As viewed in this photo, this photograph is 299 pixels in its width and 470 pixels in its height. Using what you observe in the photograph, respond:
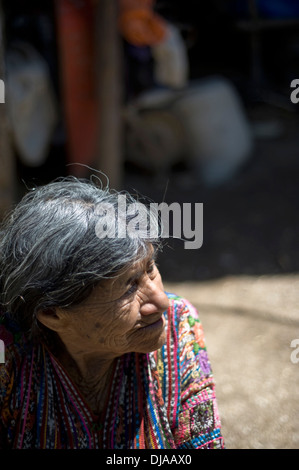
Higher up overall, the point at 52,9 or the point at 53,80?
the point at 52,9

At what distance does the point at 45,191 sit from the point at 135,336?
20.7 inches

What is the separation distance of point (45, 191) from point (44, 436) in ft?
2.60

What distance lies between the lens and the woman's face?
170 centimetres

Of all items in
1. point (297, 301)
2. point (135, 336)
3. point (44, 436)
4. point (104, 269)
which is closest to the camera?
point (104, 269)

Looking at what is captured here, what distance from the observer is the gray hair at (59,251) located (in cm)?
163

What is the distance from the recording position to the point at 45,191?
182 centimetres

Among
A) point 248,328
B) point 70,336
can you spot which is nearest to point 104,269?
point 70,336

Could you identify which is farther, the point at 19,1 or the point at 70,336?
the point at 19,1

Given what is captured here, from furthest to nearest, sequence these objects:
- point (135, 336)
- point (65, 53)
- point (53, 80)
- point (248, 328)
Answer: point (53, 80), point (65, 53), point (248, 328), point (135, 336)

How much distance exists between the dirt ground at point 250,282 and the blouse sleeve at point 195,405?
92 centimetres

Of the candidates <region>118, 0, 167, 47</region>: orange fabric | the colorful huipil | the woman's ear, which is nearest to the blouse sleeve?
the colorful huipil

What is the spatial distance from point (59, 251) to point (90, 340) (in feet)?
1.07
